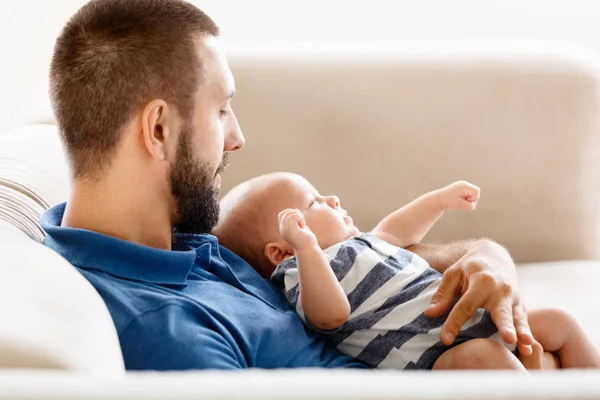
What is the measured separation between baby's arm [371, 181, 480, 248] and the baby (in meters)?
0.03

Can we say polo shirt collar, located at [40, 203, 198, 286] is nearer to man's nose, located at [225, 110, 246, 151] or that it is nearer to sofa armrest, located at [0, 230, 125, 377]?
sofa armrest, located at [0, 230, 125, 377]

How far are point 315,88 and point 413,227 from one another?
483mm

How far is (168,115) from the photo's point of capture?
4.90 feet

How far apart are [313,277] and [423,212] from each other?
1.70 ft

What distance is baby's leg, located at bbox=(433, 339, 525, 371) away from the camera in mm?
1447

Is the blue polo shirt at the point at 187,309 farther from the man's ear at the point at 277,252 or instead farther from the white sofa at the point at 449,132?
the white sofa at the point at 449,132

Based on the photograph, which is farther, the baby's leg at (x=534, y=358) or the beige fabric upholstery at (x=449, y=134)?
the beige fabric upholstery at (x=449, y=134)

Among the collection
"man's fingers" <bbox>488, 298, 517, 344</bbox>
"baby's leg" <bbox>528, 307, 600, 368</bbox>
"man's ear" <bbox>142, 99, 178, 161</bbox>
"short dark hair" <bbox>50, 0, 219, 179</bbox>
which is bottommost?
"baby's leg" <bbox>528, 307, 600, 368</bbox>

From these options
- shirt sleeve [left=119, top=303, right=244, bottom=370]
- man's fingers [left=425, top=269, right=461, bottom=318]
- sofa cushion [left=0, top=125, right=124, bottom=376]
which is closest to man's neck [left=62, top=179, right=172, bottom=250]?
sofa cushion [left=0, top=125, right=124, bottom=376]

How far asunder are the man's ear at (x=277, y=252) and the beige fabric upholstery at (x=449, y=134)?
454mm

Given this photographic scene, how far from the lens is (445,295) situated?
154cm

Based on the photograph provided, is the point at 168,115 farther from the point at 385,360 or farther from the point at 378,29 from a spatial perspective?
the point at 378,29

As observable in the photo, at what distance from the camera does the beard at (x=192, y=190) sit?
1.53 meters

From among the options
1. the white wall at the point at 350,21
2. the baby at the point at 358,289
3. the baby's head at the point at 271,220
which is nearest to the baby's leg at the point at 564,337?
the baby at the point at 358,289
